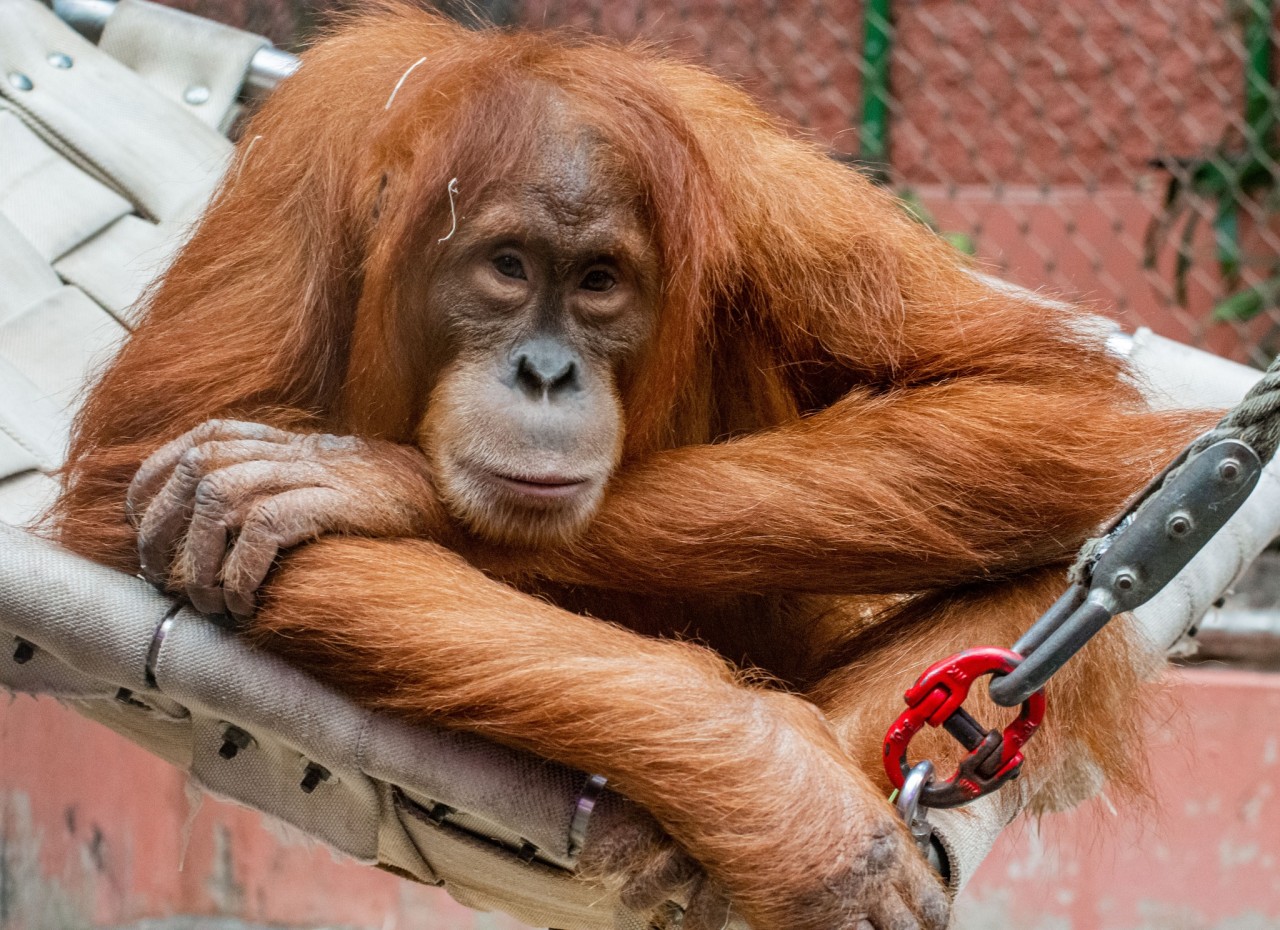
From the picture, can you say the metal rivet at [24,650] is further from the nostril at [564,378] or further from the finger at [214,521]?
the nostril at [564,378]

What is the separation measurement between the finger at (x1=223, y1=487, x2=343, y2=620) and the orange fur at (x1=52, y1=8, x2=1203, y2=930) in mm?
29

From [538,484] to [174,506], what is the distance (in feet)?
1.32

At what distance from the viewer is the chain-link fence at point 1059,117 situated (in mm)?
4480

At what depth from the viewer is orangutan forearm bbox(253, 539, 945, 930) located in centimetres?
151

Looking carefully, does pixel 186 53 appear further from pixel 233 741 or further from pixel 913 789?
pixel 913 789

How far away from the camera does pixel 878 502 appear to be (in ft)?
6.33

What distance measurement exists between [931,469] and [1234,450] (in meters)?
0.61

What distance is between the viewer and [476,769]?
1.60 m

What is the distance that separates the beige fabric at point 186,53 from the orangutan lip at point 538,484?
186 cm

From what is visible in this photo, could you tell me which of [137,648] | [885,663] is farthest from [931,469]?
[137,648]

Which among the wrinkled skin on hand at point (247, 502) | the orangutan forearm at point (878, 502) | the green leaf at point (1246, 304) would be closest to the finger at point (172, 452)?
the wrinkled skin on hand at point (247, 502)

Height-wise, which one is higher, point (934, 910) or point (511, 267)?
point (511, 267)

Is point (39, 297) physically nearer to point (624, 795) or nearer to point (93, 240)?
point (93, 240)

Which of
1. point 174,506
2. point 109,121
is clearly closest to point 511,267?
point 174,506
